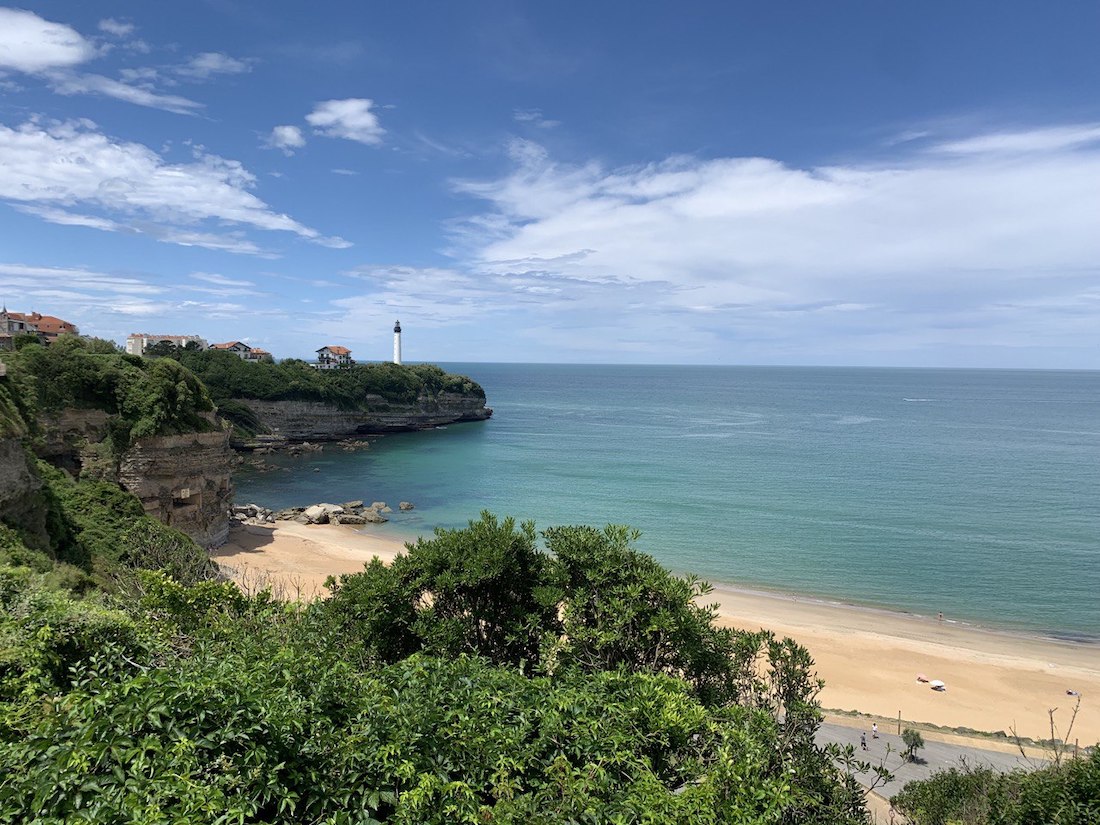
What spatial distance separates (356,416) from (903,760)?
3005 inches

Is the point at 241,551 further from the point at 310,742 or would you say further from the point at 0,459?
the point at 310,742

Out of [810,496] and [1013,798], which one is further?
[810,496]

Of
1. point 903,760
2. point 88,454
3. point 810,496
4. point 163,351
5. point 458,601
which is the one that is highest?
point 163,351

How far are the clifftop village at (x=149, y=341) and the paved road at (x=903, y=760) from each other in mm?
48426

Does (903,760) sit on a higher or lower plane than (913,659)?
higher

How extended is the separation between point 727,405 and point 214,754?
142515 mm

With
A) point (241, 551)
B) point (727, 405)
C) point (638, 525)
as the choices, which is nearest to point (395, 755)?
point (241, 551)

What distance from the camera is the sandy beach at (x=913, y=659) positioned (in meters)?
20.6

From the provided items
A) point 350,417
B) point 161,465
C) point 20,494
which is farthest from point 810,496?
point 350,417

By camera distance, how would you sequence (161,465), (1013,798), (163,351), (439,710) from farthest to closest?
(163,351) → (161,465) → (1013,798) → (439,710)

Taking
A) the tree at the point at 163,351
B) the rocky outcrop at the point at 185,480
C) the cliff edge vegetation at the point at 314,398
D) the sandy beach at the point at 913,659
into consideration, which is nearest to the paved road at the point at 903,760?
the sandy beach at the point at 913,659

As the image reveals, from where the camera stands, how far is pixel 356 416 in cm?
8269

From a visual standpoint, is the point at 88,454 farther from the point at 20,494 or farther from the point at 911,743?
the point at 911,743

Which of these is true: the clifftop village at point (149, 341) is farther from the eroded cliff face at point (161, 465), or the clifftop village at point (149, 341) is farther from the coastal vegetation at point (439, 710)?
the coastal vegetation at point (439, 710)
